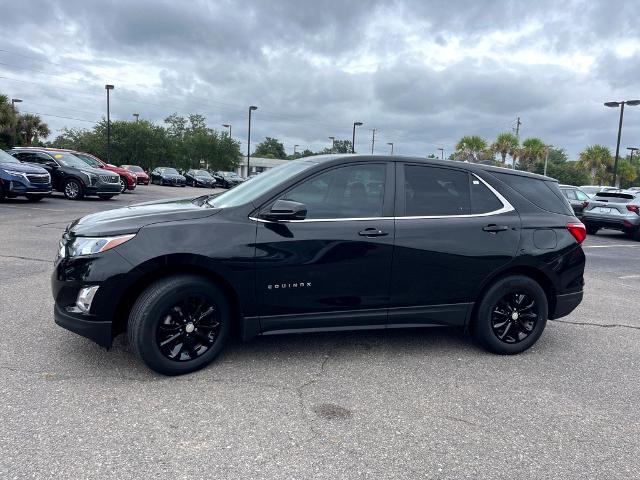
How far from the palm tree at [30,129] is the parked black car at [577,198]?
121 ft

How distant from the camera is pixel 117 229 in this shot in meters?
3.52

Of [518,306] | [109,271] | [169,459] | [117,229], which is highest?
[117,229]

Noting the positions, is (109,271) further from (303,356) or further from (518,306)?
(518,306)

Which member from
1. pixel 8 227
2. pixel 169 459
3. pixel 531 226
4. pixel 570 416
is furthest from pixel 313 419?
pixel 8 227

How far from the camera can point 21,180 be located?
46.3 ft

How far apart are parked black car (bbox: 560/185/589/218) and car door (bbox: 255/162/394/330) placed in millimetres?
14108

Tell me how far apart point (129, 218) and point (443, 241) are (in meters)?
2.43

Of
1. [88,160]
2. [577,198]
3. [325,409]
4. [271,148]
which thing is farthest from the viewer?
[271,148]

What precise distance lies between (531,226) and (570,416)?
1663 mm

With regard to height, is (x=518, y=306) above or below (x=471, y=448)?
above

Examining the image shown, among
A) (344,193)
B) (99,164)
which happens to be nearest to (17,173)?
(99,164)

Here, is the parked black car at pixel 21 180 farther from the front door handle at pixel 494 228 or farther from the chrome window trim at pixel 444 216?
the front door handle at pixel 494 228

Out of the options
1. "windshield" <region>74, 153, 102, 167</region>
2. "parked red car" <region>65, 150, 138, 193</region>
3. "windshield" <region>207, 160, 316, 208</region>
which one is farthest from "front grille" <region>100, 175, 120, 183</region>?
"windshield" <region>207, 160, 316, 208</region>

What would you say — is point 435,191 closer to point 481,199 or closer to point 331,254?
point 481,199
